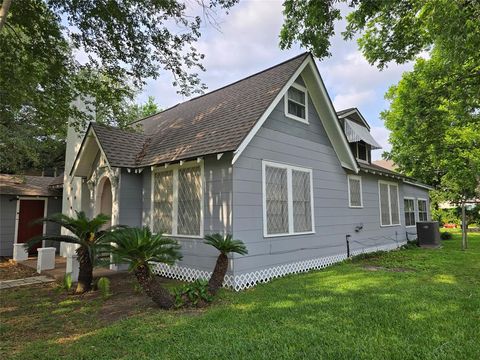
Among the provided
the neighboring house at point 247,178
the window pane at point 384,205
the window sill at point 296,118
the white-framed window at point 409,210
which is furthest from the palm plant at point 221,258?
the white-framed window at point 409,210

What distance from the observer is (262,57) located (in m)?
12.3

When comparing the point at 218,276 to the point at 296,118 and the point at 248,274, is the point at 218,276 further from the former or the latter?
the point at 296,118

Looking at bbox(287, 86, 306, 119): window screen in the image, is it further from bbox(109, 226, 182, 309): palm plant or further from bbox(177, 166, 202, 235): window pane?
bbox(109, 226, 182, 309): palm plant

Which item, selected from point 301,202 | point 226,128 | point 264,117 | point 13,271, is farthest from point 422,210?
point 13,271

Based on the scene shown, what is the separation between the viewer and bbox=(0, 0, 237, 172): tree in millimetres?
7266

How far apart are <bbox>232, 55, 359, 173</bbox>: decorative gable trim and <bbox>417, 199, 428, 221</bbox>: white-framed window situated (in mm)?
9176

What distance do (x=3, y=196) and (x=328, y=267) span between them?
1303cm

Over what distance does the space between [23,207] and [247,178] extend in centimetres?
1114

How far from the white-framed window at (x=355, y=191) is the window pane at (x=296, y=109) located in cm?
371

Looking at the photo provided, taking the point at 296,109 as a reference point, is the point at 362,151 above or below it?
below

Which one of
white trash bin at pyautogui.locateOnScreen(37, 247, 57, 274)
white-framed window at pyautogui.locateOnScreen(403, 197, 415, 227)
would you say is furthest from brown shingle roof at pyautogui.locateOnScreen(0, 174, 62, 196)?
white-framed window at pyautogui.locateOnScreen(403, 197, 415, 227)

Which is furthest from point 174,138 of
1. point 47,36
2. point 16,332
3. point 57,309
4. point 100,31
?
point 16,332

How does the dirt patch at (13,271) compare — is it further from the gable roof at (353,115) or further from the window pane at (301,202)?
the gable roof at (353,115)

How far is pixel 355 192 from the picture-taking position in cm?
1248
